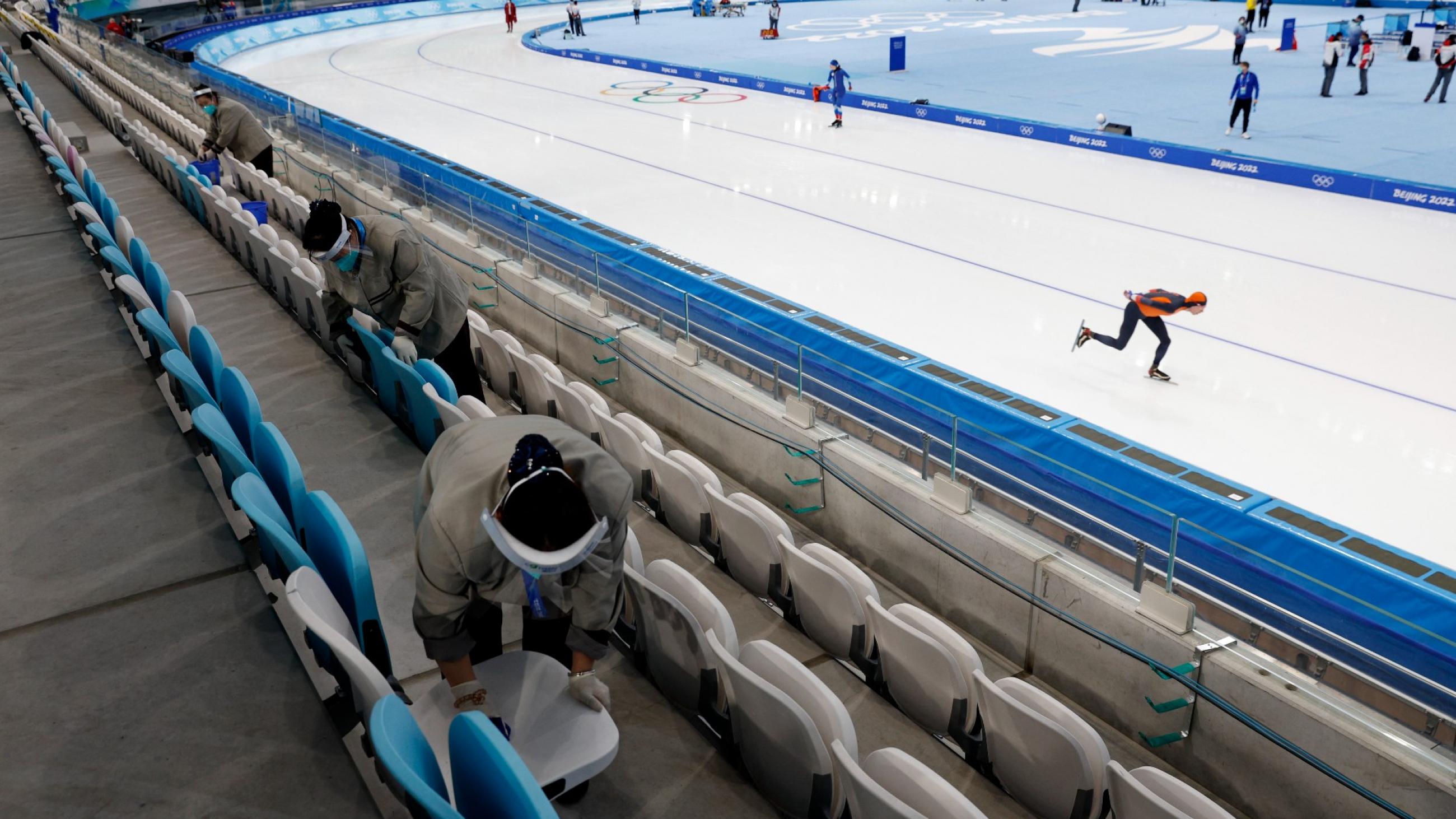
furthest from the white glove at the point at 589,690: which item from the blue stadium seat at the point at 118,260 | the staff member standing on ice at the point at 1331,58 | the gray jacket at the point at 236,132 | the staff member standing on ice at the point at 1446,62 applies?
the staff member standing on ice at the point at 1446,62

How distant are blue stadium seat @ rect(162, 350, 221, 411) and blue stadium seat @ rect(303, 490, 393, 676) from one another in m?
0.84

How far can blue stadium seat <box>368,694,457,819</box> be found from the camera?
188 centimetres

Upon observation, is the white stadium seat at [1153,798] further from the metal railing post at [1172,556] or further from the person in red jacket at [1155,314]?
the person in red jacket at [1155,314]

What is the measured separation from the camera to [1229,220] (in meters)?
10.3

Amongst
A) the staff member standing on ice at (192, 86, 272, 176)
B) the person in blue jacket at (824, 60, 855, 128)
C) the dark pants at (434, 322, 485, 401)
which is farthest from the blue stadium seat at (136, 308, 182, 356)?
the person in blue jacket at (824, 60, 855, 128)

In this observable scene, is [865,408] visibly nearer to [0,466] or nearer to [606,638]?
[606,638]

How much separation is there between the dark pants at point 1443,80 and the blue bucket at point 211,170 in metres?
16.2

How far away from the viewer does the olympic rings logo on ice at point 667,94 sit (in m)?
18.3

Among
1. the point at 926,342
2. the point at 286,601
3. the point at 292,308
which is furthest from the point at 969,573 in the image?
the point at 292,308

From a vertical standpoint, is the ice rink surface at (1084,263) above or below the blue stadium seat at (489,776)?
below

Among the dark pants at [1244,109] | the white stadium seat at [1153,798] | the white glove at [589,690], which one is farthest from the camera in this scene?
the dark pants at [1244,109]

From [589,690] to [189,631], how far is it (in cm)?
137

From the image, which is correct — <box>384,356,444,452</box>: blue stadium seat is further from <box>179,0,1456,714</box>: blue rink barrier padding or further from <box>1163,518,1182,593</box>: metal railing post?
<box>1163,518,1182,593</box>: metal railing post

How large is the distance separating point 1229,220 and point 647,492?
26.2 ft
